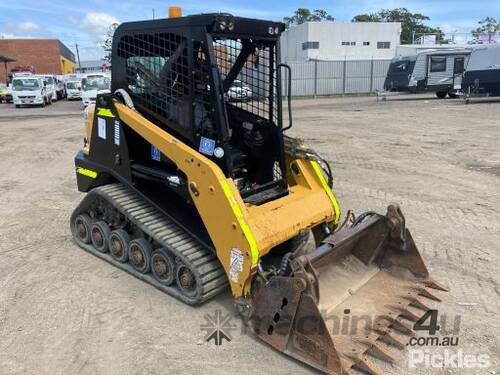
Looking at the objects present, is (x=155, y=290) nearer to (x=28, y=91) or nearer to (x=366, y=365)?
(x=366, y=365)

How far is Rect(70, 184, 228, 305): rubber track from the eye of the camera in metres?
3.85

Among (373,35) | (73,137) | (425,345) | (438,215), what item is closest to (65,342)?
(425,345)

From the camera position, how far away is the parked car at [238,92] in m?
4.63

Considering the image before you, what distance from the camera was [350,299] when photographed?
3.70m

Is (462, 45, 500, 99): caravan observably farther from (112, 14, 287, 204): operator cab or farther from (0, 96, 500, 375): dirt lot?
(112, 14, 287, 204): operator cab

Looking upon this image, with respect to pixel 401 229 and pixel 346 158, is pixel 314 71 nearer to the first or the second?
pixel 346 158

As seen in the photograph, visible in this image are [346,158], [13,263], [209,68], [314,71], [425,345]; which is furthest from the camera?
[314,71]

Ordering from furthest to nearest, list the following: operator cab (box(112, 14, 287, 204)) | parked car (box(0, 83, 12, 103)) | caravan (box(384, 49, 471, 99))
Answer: parked car (box(0, 83, 12, 103)), caravan (box(384, 49, 471, 99)), operator cab (box(112, 14, 287, 204))

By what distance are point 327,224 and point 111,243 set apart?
210 cm

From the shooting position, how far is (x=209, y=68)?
3768 mm

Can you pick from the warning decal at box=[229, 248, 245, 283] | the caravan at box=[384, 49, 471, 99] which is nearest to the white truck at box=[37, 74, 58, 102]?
the caravan at box=[384, 49, 471, 99]

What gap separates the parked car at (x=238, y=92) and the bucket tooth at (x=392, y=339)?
244cm

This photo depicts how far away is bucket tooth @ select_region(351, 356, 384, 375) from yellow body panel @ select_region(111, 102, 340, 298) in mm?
934

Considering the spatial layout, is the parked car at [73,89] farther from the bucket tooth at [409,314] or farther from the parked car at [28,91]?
the bucket tooth at [409,314]
